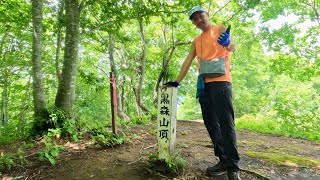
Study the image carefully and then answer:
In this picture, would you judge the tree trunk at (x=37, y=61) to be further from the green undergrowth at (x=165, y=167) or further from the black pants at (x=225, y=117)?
the black pants at (x=225, y=117)

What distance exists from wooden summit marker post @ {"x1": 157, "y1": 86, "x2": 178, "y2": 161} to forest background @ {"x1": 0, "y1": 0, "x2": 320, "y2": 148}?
218 cm

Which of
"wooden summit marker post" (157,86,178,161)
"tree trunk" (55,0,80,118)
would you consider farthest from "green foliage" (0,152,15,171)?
"wooden summit marker post" (157,86,178,161)

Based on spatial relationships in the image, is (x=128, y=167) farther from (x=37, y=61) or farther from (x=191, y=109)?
(x=191, y=109)

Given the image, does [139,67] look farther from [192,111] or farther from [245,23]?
[192,111]

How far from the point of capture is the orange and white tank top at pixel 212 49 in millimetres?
2945

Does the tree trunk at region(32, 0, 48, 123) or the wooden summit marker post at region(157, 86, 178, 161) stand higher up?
the tree trunk at region(32, 0, 48, 123)

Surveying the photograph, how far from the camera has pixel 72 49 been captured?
16.4ft

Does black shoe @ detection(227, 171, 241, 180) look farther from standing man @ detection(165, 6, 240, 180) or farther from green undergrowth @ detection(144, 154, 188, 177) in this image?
green undergrowth @ detection(144, 154, 188, 177)

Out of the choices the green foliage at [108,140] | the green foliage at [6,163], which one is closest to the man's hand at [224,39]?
the green foliage at [108,140]

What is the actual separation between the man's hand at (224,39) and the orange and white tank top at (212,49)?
128 mm

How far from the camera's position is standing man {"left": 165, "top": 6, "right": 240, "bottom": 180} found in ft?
9.33

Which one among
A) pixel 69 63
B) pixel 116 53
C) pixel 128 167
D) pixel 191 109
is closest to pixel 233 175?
pixel 128 167

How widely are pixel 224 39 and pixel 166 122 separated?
1.23 metres

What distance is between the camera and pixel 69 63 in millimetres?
4953
